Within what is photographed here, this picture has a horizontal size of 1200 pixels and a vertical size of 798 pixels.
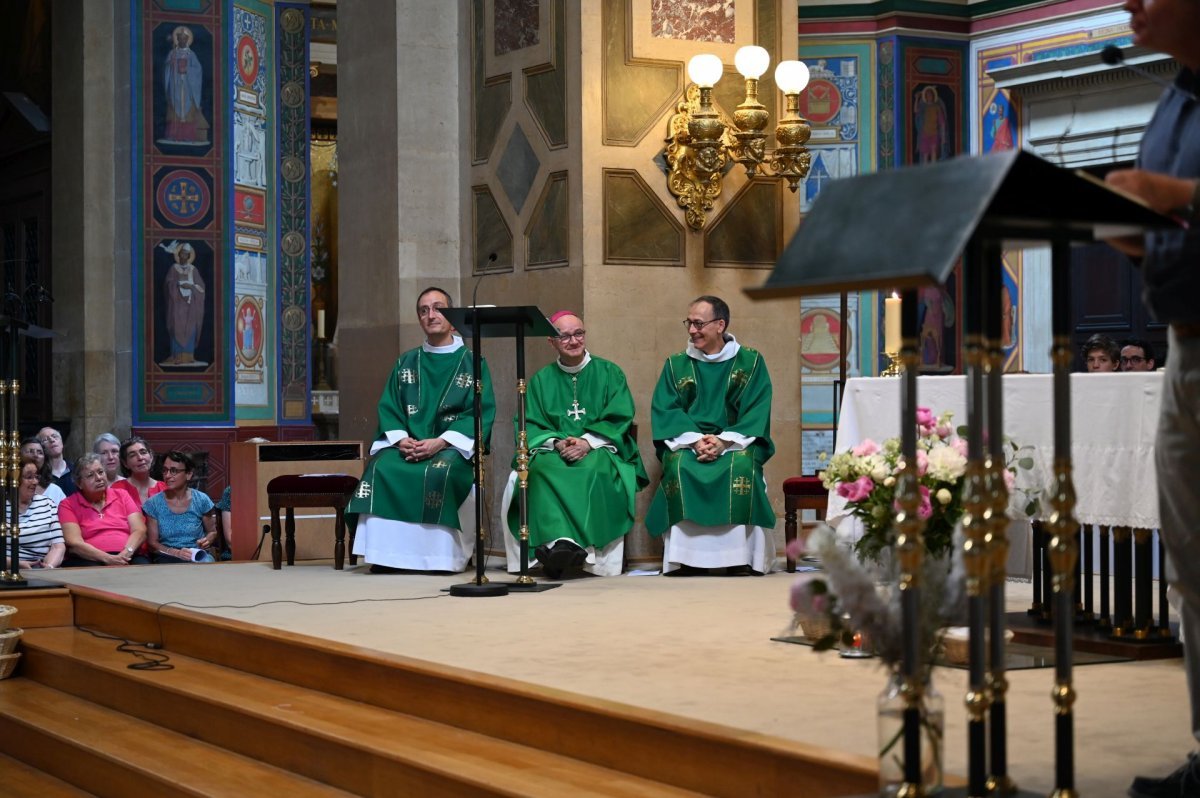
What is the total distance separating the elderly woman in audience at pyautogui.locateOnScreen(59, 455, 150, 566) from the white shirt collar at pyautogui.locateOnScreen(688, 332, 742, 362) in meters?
3.22

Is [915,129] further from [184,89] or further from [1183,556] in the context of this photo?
[1183,556]

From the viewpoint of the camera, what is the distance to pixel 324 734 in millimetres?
4730

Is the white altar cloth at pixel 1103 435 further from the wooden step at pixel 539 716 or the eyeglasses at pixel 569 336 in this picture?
the eyeglasses at pixel 569 336

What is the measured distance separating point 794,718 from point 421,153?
5.88 m

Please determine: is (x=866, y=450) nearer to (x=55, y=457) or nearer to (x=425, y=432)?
(x=425, y=432)

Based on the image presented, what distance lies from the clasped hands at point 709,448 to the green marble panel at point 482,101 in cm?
238

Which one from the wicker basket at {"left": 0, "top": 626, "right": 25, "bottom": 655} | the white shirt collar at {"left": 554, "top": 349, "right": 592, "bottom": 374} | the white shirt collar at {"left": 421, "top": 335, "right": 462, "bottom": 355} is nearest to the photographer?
the wicker basket at {"left": 0, "top": 626, "right": 25, "bottom": 655}

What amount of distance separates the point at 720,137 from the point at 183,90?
5.78 meters

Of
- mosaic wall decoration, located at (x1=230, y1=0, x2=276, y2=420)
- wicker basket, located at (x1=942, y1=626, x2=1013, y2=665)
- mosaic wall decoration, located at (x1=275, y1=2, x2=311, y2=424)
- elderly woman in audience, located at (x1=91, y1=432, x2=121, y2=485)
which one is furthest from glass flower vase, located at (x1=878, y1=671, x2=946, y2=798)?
mosaic wall decoration, located at (x1=275, y1=2, x2=311, y2=424)

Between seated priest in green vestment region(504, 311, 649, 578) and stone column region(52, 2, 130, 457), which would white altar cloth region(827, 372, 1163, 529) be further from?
stone column region(52, 2, 130, 457)

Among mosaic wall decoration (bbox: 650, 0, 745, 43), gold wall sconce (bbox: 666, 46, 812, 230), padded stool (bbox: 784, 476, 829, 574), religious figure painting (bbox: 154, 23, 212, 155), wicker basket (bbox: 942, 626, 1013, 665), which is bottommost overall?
wicker basket (bbox: 942, 626, 1013, 665)

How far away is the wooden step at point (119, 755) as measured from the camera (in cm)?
481

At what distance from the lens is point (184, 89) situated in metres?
12.4

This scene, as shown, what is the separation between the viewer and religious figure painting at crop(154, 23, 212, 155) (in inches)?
486
